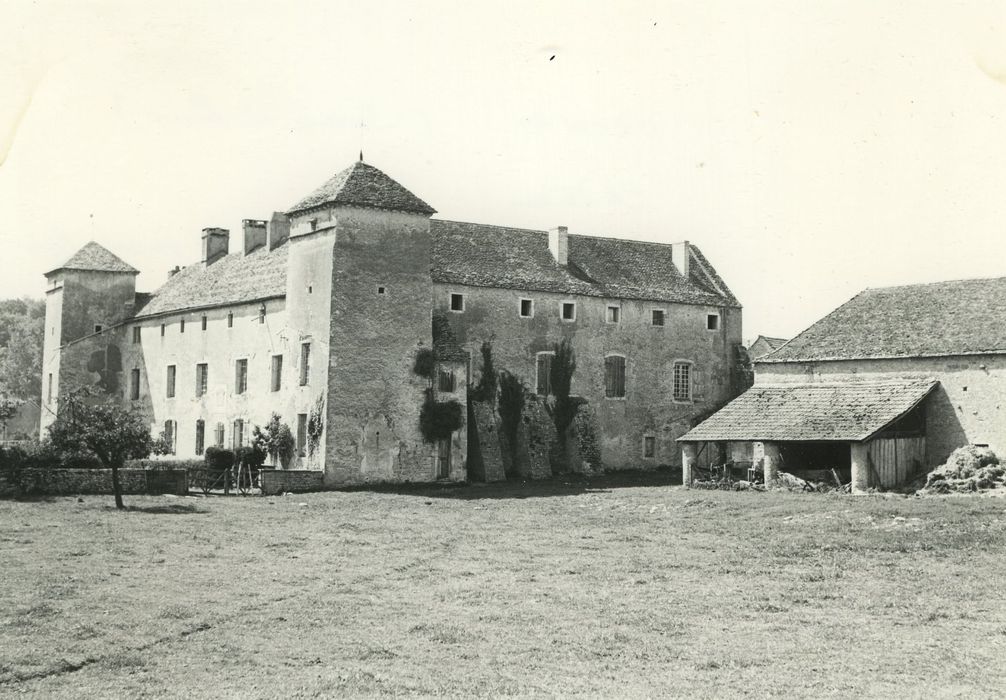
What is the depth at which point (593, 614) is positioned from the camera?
17828 millimetres

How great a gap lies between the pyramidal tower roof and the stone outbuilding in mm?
14029

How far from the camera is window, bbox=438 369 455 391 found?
141 ft

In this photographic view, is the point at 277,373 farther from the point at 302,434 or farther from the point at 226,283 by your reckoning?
the point at 226,283

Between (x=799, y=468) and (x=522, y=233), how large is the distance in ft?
60.8

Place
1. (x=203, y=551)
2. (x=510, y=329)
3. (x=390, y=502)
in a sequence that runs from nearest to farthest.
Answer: (x=203, y=551)
(x=390, y=502)
(x=510, y=329)

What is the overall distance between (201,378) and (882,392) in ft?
100

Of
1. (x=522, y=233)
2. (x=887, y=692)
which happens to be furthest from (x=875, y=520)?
(x=522, y=233)

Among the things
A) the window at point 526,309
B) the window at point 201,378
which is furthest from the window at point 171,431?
the window at point 526,309

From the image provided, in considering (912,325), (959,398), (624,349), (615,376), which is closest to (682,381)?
(624,349)

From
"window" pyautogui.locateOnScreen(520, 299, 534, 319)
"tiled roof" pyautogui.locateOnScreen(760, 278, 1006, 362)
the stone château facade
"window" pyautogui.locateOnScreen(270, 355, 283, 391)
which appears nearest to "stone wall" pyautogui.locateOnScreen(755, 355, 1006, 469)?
"tiled roof" pyautogui.locateOnScreen(760, 278, 1006, 362)

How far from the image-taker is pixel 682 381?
5181 cm

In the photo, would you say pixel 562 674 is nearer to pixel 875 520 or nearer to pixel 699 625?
pixel 699 625

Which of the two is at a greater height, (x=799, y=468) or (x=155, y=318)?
(x=155, y=318)

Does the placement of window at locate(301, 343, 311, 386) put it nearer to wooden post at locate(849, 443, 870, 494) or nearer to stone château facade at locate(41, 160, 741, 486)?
stone château facade at locate(41, 160, 741, 486)
